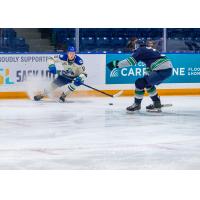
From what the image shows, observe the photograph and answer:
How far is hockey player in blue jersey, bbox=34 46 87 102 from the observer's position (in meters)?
12.5

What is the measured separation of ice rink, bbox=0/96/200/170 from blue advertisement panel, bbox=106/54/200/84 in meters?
1.68

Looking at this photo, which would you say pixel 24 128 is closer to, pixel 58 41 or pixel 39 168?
pixel 39 168

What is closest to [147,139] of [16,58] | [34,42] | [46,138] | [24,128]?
[46,138]

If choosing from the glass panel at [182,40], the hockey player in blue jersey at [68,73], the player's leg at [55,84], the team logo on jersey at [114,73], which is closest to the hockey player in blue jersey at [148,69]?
the hockey player in blue jersey at [68,73]

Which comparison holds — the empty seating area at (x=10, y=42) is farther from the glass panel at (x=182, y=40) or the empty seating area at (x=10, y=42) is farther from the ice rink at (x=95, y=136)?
the glass panel at (x=182, y=40)

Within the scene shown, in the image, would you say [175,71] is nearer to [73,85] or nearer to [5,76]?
[73,85]

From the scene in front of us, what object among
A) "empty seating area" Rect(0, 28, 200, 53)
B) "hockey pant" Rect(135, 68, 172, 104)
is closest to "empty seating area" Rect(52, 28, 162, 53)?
"empty seating area" Rect(0, 28, 200, 53)

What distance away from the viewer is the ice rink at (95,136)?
21.2 feet

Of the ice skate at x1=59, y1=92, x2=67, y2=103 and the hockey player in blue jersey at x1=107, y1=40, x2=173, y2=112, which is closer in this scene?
the hockey player in blue jersey at x1=107, y1=40, x2=173, y2=112

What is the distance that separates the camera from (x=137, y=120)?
32.4 ft

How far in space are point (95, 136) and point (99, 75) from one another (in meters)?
5.65

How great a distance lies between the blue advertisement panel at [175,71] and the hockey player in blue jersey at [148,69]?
2920 mm

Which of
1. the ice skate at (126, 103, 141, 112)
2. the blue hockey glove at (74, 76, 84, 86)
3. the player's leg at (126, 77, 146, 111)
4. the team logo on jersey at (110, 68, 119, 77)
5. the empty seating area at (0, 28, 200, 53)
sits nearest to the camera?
the player's leg at (126, 77, 146, 111)

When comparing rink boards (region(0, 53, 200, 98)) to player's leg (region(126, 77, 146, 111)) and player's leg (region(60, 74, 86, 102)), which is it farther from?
player's leg (region(126, 77, 146, 111))
